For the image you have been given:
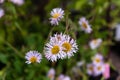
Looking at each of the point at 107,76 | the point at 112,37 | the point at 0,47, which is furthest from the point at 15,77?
the point at 112,37

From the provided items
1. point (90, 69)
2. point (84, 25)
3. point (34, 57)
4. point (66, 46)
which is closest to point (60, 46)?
point (66, 46)

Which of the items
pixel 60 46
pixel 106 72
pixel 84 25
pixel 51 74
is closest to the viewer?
pixel 60 46

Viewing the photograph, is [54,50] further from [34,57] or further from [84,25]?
[84,25]

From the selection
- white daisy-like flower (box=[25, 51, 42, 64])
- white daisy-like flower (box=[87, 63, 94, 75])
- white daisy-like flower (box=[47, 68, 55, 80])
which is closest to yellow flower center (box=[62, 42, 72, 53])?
white daisy-like flower (box=[25, 51, 42, 64])

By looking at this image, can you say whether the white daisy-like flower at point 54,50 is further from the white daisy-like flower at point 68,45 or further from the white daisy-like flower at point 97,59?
the white daisy-like flower at point 97,59

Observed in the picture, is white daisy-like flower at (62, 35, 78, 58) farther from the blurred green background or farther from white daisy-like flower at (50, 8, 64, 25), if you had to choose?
the blurred green background

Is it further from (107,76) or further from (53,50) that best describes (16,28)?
(53,50)

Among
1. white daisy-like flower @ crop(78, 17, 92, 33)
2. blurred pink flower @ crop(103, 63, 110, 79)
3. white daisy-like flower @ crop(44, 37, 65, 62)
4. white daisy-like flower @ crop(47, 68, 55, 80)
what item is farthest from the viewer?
blurred pink flower @ crop(103, 63, 110, 79)
